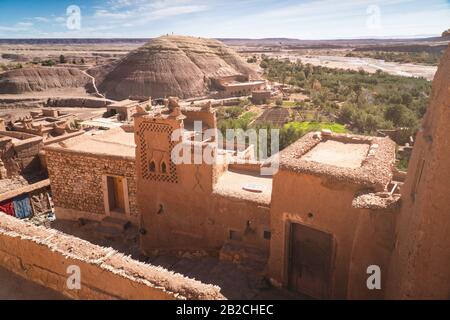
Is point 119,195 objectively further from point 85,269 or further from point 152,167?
point 85,269

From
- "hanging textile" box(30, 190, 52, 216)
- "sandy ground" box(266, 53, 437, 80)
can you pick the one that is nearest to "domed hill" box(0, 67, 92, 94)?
"hanging textile" box(30, 190, 52, 216)

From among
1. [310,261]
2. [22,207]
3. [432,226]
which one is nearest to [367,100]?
[22,207]

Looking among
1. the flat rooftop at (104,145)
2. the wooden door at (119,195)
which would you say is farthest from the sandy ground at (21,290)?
the wooden door at (119,195)

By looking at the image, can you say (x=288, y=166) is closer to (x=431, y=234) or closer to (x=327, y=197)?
(x=327, y=197)

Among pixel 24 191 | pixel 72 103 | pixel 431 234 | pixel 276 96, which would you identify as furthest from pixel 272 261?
pixel 72 103

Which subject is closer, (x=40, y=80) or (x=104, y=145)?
(x=104, y=145)

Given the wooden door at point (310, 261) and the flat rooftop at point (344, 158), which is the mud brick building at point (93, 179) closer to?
the flat rooftop at point (344, 158)
